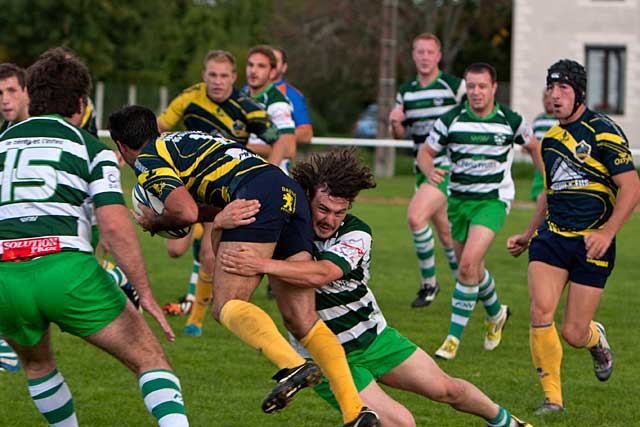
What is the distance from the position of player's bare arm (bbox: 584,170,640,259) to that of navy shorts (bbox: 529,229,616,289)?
0.38 ft

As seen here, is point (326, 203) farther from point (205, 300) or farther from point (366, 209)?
point (366, 209)

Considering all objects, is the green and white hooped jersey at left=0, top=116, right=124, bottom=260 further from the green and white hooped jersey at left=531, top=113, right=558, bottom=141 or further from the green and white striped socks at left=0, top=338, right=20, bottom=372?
the green and white hooped jersey at left=531, top=113, right=558, bottom=141

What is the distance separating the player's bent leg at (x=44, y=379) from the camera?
5.58m

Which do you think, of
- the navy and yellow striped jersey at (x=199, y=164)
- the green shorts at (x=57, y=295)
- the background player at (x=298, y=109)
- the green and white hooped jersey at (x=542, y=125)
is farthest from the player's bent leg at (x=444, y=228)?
the green shorts at (x=57, y=295)

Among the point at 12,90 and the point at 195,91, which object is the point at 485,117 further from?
the point at 12,90

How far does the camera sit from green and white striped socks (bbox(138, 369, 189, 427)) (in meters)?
5.12

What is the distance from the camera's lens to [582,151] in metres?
7.01

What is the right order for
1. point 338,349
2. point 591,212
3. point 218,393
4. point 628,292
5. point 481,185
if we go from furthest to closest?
point 628,292, point 481,185, point 218,393, point 591,212, point 338,349

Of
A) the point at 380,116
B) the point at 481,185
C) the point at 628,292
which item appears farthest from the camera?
the point at 380,116

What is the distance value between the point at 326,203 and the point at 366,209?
15972mm

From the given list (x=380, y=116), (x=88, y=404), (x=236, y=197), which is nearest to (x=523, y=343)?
(x=88, y=404)

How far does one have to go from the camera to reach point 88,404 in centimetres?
720

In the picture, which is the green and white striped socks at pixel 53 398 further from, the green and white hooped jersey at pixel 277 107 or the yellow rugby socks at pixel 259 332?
the green and white hooped jersey at pixel 277 107

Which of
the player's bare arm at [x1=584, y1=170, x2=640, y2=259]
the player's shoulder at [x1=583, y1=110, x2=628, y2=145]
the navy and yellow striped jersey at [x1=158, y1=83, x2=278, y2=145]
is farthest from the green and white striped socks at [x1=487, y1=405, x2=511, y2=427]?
the navy and yellow striped jersey at [x1=158, y1=83, x2=278, y2=145]
